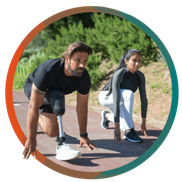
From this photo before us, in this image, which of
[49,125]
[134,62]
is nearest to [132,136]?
[134,62]

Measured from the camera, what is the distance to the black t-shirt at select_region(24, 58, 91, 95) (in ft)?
5.94

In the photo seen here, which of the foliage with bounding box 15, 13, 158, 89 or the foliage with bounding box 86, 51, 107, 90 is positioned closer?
the foliage with bounding box 15, 13, 158, 89

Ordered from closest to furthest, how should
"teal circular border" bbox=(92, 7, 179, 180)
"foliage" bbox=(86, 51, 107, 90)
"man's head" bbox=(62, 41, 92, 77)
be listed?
1. "man's head" bbox=(62, 41, 92, 77)
2. "teal circular border" bbox=(92, 7, 179, 180)
3. "foliage" bbox=(86, 51, 107, 90)

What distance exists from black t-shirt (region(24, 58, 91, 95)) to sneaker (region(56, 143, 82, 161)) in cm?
56

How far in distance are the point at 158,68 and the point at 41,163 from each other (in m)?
3.51

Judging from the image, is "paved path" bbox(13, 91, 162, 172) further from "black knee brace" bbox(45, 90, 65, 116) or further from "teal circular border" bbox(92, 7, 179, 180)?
"black knee brace" bbox(45, 90, 65, 116)

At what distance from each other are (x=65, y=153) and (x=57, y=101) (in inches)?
19.5

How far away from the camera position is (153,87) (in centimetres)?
413

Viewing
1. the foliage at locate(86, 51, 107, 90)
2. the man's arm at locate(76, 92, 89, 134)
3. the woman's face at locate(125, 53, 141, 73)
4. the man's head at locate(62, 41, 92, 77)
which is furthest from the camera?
the foliage at locate(86, 51, 107, 90)

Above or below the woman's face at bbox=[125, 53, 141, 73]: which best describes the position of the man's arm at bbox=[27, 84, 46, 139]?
below

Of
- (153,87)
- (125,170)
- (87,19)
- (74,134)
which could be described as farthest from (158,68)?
(125,170)

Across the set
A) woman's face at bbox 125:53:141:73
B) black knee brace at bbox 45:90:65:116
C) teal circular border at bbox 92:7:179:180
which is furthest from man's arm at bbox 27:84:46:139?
woman's face at bbox 125:53:141:73

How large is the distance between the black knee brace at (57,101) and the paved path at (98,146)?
0.52 metres

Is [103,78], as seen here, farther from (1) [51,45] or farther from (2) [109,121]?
(2) [109,121]
